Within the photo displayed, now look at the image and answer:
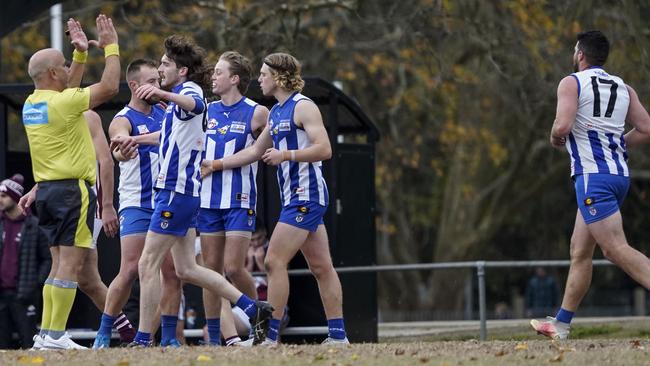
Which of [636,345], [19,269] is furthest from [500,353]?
[19,269]

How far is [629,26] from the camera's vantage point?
18156 mm

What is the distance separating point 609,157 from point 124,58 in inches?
655

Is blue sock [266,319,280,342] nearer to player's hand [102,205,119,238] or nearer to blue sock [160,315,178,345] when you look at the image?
blue sock [160,315,178,345]

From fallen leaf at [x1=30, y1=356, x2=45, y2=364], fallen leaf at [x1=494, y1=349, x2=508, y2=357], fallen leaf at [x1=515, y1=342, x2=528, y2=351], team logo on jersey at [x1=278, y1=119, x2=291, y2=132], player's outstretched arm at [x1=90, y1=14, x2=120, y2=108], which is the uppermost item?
player's outstretched arm at [x1=90, y1=14, x2=120, y2=108]

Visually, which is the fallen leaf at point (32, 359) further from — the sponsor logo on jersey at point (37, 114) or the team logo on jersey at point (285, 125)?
the team logo on jersey at point (285, 125)

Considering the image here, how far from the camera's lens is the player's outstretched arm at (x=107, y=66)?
1107 centimetres

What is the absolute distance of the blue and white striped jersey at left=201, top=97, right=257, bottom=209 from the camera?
12.3 meters

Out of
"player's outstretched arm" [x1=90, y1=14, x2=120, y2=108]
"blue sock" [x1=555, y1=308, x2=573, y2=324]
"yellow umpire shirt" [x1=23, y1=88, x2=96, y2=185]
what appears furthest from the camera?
"blue sock" [x1=555, y1=308, x2=573, y2=324]

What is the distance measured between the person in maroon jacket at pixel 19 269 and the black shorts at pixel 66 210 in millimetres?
4565

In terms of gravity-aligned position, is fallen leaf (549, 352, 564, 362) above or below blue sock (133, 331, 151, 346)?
below

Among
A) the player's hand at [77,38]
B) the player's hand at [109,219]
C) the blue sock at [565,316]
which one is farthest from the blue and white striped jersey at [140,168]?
the blue sock at [565,316]

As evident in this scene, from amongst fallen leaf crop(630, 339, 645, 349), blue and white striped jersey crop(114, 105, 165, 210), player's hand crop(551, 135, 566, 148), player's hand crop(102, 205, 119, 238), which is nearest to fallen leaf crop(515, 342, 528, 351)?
fallen leaf crop(630, 339, 645, 349)

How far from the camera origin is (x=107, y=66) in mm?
11156

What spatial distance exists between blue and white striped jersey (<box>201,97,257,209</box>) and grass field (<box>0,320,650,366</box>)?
1.71m
